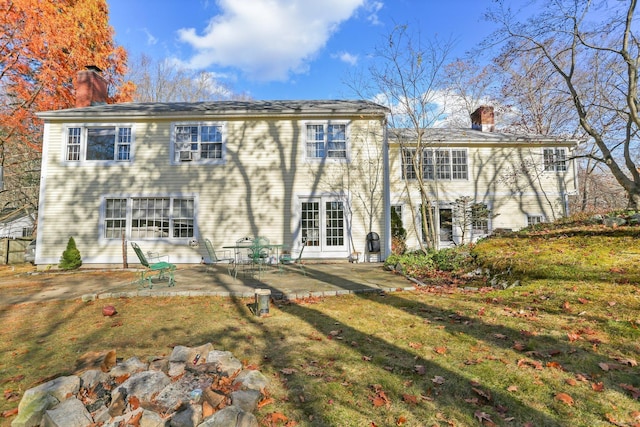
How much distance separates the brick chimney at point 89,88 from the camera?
44.7 feet

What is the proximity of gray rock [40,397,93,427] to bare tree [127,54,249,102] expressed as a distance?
2996 centimetres

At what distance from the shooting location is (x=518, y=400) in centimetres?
268

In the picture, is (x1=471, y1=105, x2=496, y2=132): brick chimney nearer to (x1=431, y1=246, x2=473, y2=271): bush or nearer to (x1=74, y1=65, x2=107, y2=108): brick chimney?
(x1=431, y1=246, x2=473, y2=271): bush

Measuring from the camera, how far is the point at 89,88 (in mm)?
13734

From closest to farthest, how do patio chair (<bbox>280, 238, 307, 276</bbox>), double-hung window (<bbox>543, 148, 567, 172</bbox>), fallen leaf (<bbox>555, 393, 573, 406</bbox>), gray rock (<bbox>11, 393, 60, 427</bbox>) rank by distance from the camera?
gray rock (<bbox>11, 393, 60, 427</bbox>)
fallen leaf (<bbox>555, 393, 573, 406</bbox>)
patio chair (<bbox>280, 238, 307, 276</bbox>)
double-hung window (<bbox>543, 148, 567, 172</bbox>)

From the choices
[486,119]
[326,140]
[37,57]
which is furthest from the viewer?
[486,119]

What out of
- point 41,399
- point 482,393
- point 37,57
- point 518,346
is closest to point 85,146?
point 37,57

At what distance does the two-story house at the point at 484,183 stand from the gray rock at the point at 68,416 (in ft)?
47.1

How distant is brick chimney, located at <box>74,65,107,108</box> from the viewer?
536 inches

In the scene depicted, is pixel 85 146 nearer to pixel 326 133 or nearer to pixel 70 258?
pixel 70 258

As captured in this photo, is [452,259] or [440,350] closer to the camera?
[440,350]

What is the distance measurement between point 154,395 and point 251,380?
2.72ft

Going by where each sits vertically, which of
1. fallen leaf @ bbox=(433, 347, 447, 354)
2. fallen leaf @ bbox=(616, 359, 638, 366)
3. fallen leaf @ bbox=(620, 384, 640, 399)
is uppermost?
fallen leaf @ bbox=(616, 359, 638, 366)

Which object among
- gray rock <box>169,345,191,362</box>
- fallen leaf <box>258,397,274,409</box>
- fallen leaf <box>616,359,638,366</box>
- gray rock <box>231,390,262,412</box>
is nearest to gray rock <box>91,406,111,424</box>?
gray rock <box>169,345,191,362</box>
